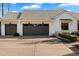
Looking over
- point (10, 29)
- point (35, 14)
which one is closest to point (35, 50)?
point (10, 29)

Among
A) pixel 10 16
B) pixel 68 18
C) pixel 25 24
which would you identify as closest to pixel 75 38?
pixel 68 18

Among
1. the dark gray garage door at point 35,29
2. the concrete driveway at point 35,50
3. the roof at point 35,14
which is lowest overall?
the concrete driveway at point 35,50

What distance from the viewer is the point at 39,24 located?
30562mm

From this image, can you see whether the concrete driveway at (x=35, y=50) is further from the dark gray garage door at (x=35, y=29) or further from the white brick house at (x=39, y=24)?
the dark gray garage door at (x=35, y=29)

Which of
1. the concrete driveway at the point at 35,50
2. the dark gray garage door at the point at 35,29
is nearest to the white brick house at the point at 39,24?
the dark gray garage door at the point at 35,29

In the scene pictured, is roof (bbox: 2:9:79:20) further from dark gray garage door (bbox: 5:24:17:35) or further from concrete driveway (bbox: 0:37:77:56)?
concrete driveway (bbox: 0:37:77:56)

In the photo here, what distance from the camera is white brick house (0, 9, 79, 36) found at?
97.6 feet

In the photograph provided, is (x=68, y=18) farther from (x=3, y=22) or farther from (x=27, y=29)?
(x=3, y=22)

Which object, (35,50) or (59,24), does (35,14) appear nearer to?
(59,24)

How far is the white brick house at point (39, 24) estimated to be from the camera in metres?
29.7

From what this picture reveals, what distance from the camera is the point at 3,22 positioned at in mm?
30516

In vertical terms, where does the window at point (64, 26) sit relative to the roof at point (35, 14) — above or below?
below

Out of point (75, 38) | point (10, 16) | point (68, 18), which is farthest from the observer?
point (10, 16)

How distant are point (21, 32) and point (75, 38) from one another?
43.0 feet
